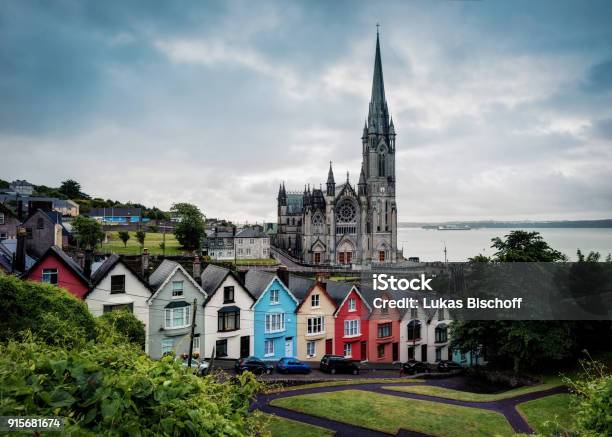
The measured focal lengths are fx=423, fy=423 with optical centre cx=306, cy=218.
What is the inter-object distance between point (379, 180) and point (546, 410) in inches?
3364

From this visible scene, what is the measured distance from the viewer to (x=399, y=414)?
1906cm

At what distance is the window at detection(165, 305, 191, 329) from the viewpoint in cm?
2808

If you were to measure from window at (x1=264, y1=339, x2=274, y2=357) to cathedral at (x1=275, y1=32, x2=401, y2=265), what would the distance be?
66199 millimetres

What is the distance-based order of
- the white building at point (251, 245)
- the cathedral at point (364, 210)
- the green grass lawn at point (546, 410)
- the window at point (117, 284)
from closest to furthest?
Result: the green grass lawn at point (546, 410) < the window at point (117, 284) < the white building at point (251, 245) < the cathedral at point (364, 210)

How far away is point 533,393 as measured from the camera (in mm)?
24234

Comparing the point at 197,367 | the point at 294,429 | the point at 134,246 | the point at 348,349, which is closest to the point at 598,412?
the point at 197,367

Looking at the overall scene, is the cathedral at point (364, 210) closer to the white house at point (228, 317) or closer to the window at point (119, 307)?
the white house at point (228, 317)

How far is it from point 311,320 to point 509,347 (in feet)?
47.1

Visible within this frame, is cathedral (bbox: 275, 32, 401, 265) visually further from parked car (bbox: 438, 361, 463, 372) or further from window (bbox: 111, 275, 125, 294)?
window (bbox: 111, 275, 125, 294)

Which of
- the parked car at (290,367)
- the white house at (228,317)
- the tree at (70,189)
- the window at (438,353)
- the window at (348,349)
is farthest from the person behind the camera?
the tree at (70,189)

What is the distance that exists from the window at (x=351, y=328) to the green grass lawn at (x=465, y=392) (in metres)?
10.5

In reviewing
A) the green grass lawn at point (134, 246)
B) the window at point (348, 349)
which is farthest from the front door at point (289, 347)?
the green grass lawn at point (134, 246)

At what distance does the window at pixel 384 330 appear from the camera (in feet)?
121

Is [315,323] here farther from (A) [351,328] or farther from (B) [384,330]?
(B) [384,330]
